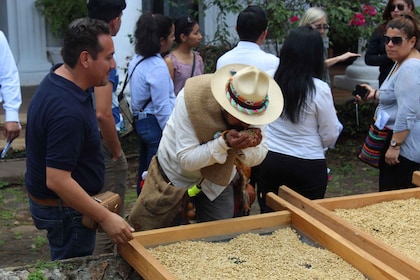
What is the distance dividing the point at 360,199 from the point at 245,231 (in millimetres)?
776

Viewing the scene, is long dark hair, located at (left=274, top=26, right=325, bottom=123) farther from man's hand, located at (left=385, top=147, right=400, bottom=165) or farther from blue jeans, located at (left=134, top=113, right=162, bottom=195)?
blue jeans, located at (left=134, top=113, right=162, bottom=195)

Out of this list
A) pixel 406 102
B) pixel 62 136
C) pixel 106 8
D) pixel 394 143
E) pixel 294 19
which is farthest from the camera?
pixel 294 19

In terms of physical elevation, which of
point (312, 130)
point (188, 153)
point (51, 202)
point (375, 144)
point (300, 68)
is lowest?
point (375, 144)

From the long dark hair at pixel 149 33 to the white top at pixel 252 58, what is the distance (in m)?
0.51

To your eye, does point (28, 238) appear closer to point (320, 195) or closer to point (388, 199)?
point (320, 195)

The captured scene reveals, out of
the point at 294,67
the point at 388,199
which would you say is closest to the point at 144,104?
the point at 294,67

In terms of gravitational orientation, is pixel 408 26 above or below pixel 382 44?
above

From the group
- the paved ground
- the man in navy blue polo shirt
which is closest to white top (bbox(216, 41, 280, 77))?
the man in navy blue polo shirt

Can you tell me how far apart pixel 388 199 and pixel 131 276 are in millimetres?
1609

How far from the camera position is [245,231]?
313 cm

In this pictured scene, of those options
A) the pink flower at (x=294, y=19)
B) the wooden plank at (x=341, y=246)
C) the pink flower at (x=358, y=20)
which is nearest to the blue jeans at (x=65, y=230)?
the wooden plank at (x=341, y=246)

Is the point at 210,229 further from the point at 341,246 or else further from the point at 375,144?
the point at 375,144

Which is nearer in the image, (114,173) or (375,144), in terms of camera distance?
(114,173)

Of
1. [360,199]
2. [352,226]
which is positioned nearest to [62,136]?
[352,226]
